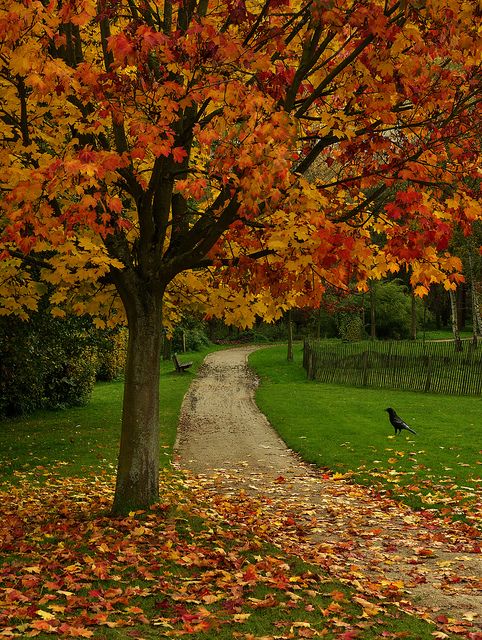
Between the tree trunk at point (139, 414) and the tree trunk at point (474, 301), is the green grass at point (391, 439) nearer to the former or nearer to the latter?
the tree trunk at point (139, 414)

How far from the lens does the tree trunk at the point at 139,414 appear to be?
28.3ft

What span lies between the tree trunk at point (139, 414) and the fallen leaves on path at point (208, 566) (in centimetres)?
31

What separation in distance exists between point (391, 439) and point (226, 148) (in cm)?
1183

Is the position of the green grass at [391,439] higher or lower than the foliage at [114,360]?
lower

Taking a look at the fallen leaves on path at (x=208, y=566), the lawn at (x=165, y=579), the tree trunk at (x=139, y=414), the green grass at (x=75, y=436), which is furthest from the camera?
the green grass at (x=75, y=436)

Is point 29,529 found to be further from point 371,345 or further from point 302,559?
point 371,345

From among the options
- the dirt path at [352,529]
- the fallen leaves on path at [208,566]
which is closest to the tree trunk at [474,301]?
the dirt path at [352,529]

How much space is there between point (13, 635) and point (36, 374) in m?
17.2

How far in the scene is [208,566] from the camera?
6949mm

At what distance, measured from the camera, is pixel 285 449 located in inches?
635

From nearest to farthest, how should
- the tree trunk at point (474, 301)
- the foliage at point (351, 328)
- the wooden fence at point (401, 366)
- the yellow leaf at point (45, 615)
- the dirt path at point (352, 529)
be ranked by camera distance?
the yellow leaf at point (45, 615)
the dirt path at point (352, 529)
the wooden fence at point (401, 366)
the tree trunk at point (474, 301)
the foliage at point (351, 328)

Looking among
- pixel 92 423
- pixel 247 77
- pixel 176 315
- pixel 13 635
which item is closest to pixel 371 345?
pixel 92 423

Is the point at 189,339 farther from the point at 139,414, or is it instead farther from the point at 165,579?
the point at 165,579

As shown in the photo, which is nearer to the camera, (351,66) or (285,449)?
(351,66)
